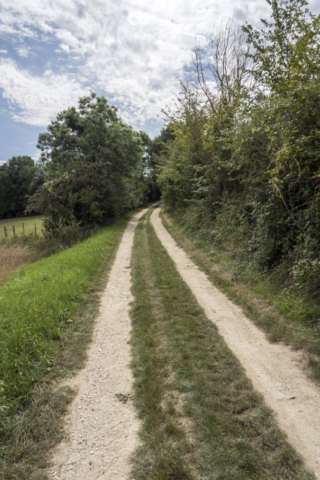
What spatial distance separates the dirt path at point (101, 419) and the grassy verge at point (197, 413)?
17 cm

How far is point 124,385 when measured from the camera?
3947 millimetres

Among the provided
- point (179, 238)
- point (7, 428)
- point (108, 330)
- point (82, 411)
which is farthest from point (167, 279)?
point (179, 238)

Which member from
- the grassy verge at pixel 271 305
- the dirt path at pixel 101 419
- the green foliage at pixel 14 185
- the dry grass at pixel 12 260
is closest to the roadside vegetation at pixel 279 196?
the grassy verge at pixel 271 305

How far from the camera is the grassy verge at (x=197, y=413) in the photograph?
2.59m

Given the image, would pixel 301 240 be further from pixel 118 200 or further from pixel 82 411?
pixel 118 200

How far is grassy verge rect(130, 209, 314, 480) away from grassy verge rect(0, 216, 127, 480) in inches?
43.5

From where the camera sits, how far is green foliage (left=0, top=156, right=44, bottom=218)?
2277 inches

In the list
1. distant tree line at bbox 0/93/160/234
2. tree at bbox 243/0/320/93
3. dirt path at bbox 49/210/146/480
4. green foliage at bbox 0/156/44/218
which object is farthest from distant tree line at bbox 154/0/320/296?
green foliage at bbox 0/156/44/218

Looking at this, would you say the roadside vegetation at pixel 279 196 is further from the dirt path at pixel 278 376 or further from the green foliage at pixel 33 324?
the green foliage at pixel 33 324

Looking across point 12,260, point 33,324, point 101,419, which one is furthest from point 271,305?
point 12,260

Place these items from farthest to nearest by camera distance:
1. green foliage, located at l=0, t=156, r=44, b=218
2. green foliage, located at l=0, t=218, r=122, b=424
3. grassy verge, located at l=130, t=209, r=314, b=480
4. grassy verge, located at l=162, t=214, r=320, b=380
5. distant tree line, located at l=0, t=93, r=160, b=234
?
green foliage, located at l=0, t=156, r=44, b=218, distant tree line, located at l=0, t=93, r=160, b=234, grassy verge, located at l=162, t=214, r=320, b=380, green foliage, located at l=0, t=218, r=122, b=424, grassy verge, located at l=130, t=209, r=314, b=480

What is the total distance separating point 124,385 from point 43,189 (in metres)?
17.9

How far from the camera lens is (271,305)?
593cm

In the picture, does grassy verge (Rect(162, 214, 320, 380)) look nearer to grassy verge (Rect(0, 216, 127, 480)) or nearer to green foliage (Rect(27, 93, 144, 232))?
grassy verge (Rect(0, 216, 127, 480))
